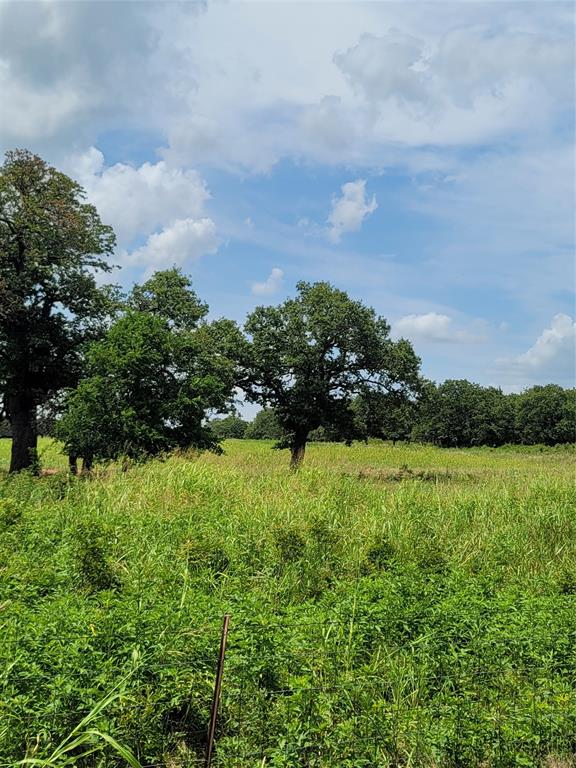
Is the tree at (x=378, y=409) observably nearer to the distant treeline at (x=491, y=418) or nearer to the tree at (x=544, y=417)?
the distant treeline at (x=491, y=418)

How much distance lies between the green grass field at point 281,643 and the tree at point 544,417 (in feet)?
267

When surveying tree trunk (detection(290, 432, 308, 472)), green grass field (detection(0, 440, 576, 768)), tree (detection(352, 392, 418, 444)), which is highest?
tree (detection(352, 392, 418, 444))

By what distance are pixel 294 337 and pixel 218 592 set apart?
811 inches

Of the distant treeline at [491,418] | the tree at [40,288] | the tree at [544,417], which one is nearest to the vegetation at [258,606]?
the tree at [40,288]

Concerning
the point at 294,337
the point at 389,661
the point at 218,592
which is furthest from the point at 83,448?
the point at 389,661

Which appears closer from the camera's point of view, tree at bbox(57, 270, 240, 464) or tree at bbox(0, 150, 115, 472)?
tree at bbox(57, 270, 240, 464)

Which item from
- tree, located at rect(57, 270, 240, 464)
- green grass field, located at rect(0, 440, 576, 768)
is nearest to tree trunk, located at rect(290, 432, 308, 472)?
tree, located at rect(57, 270, 240, 464)

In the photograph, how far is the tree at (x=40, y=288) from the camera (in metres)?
22.1

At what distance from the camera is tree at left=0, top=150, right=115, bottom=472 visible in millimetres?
22125

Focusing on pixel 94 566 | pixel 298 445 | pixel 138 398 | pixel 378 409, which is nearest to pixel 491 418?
pixel 378 409

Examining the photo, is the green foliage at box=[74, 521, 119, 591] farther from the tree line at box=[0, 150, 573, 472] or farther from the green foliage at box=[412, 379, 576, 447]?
the green foliage at box=[412, 379, 576, 447]

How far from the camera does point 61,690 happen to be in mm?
3879

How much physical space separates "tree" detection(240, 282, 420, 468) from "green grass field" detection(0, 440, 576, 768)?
17.1 meters

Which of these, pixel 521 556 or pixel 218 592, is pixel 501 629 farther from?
pixel 521 556
